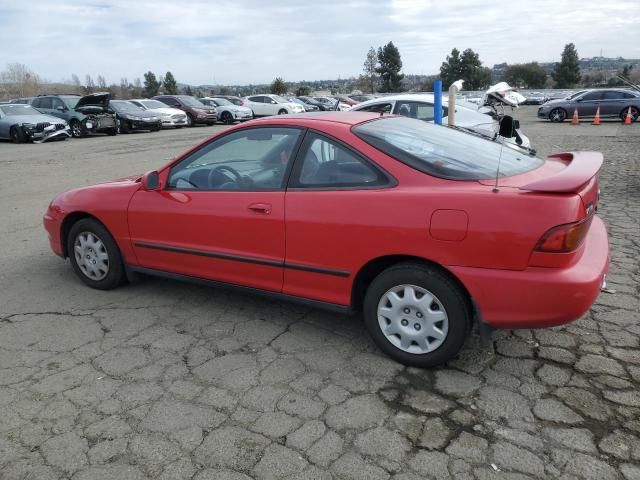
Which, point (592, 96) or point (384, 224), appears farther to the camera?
point (592, 96)

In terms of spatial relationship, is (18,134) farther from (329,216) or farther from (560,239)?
(560,239)

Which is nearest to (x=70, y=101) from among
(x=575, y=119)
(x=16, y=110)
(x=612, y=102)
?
(x=16, y=110)

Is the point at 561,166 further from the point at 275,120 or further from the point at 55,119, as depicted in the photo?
the point at 55,119

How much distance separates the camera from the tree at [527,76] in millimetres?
62031

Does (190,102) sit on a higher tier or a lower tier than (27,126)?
higher

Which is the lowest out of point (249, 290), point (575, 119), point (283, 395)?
point (575, 119)

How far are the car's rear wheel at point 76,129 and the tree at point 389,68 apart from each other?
4887 centimetres

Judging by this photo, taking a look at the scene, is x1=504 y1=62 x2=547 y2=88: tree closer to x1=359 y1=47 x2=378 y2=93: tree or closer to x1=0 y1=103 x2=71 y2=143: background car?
x1=359 y1=47 x2=378 y2=93: tree

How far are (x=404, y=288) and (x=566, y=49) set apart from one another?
65103mm

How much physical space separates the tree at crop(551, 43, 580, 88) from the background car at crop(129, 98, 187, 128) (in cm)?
4942

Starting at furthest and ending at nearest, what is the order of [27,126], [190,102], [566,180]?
[190,102] < [27,126] < [566,180]

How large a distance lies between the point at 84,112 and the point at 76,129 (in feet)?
2.45

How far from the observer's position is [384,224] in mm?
2939

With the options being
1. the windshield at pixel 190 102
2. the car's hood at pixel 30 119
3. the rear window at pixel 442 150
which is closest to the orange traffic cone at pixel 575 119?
the windshield at pixel 190 102
